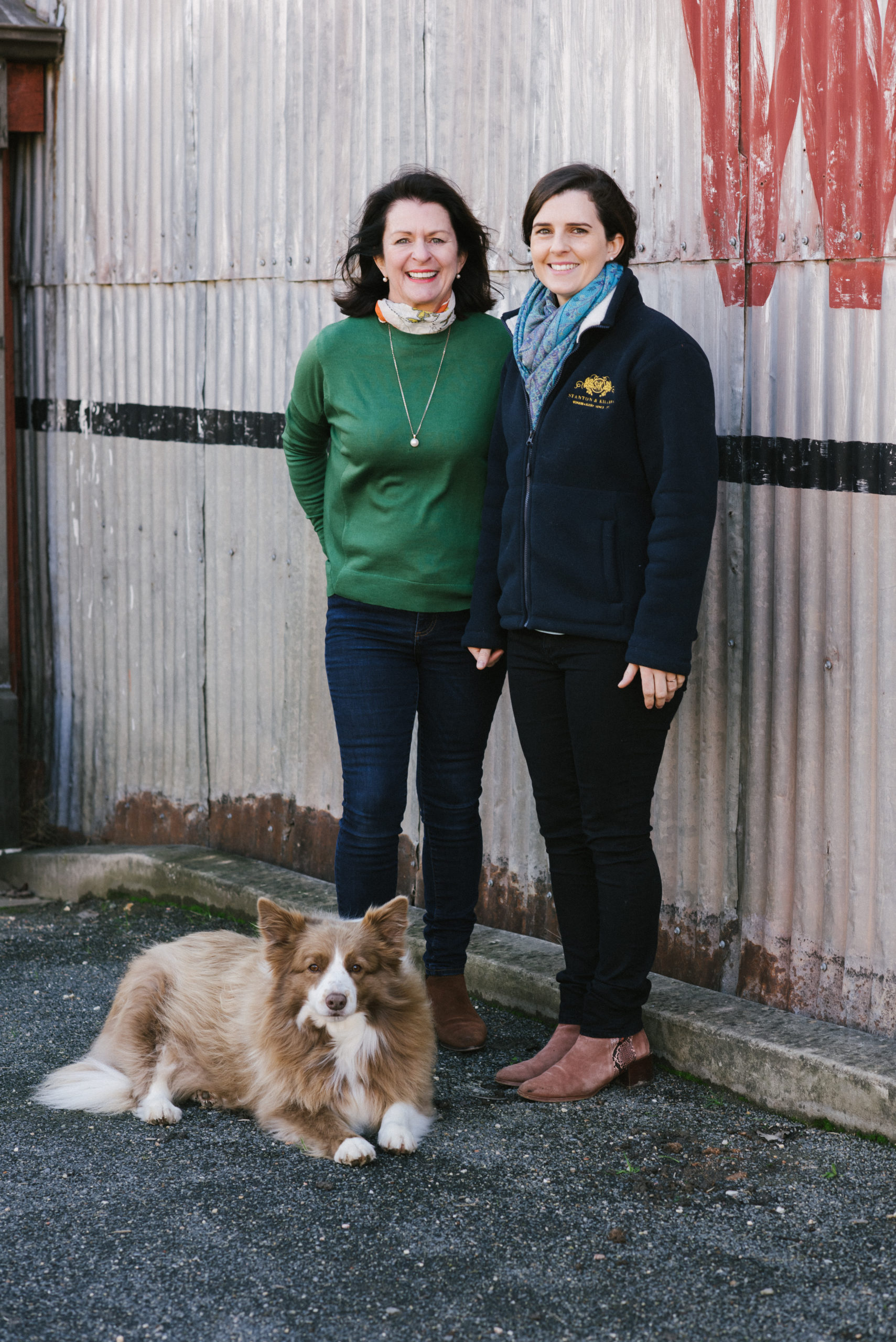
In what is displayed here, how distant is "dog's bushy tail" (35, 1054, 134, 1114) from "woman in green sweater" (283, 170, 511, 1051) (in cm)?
84

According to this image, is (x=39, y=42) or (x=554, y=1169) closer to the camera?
(x=554, y=1169)

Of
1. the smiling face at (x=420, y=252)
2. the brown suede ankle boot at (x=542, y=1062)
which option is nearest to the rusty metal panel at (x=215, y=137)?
the smiling face at (x=420, y=252)

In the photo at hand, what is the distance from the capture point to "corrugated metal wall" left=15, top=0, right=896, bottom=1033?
3.99 metres

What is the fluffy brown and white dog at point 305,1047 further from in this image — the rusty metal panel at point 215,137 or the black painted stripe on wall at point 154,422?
the rusty metal panel at point 215,137

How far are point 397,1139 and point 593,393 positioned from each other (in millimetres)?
2049

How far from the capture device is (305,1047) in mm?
3754

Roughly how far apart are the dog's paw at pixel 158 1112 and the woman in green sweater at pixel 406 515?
0.76m

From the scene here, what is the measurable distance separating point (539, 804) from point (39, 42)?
17.1ft

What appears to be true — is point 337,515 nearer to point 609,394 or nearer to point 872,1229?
point 609,394

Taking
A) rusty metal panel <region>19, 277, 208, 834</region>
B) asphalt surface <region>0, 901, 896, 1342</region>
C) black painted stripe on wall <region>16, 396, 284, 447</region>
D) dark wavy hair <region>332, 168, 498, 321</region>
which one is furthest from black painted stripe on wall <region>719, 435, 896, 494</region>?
rusty metal panel <region>19, 277, 208, 834</region>

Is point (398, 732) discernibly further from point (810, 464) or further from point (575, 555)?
point (810, 464)

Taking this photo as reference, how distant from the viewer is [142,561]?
271 inches

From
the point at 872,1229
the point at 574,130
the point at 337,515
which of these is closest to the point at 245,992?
the point at 337,515

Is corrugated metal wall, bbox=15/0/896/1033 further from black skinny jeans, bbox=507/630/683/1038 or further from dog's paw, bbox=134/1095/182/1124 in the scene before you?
dog's paw, bbox=134/1095/182/1124
